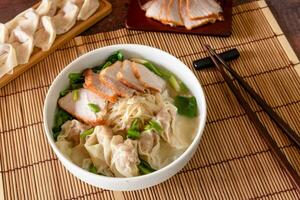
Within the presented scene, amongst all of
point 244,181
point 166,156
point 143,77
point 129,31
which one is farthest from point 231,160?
point 129,31

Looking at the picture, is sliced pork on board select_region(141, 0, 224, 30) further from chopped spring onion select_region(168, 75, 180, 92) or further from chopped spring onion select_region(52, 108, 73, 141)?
chopped spring onion select_region(52, 108, 73, 141)

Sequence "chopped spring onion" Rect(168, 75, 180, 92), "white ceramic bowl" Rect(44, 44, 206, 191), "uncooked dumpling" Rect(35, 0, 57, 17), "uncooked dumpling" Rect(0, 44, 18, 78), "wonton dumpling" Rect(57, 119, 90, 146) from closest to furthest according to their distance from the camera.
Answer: "white ceramic bowl" Rect(44, 44, 206, 191)
"wonton dumpling" Rect(57, 119, 90, 146)
"chopped spring onion" Rect(168, 75, 180, 92)
"uncooked dumpling" Rect(0, 44, 18, 78)
"uncooked dumpling" Rect(35, 0, 57, 17)

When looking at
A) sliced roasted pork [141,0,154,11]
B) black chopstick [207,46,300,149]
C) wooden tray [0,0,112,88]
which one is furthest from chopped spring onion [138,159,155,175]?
sliced roasted pork [141,0,154,11]

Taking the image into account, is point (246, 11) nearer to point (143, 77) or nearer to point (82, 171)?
point (143, 77)

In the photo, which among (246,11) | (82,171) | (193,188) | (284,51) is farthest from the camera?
(246,11)

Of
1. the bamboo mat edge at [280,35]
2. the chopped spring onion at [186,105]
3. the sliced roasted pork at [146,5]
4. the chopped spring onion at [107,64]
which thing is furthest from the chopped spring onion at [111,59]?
the bamboo mat edge at [280,35]

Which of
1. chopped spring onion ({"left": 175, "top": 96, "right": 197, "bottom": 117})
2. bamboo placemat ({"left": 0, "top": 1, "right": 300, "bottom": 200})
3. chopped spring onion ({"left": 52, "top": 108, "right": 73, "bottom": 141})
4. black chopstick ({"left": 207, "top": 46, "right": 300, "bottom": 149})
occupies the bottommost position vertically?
bamboo placemat ({"left": 0, "top": 1, "right": 300, "bottom": 200})
